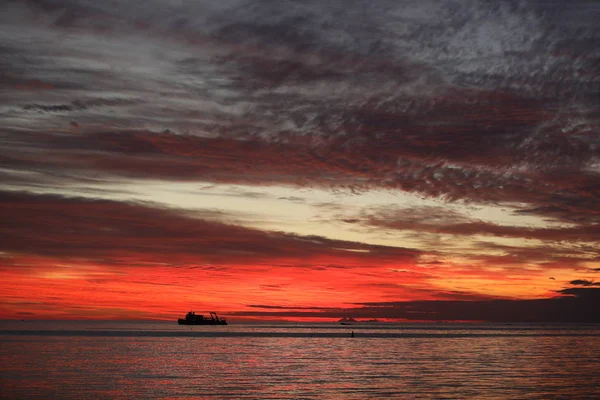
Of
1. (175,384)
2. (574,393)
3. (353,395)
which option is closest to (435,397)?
(353,395)

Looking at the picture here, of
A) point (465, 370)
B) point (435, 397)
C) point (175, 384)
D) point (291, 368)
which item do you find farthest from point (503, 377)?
point (175, 384)

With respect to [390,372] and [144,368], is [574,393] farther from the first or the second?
[144,368]

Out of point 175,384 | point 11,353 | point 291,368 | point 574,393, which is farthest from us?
point 11,353

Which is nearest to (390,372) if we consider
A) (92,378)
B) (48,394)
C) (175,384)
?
(175,384)

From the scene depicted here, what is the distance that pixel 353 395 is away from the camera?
55.3 metres

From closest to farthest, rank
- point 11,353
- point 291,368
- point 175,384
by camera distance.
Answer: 1. point 175,384
2. point 291,368
3. point 11,353

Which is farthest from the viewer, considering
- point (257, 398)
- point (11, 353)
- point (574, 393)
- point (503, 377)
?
point (11, 353)

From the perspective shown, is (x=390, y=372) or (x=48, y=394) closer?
(x=48, y=394)

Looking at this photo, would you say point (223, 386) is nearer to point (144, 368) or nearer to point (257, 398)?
point (257, 398)

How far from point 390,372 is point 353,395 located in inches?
859

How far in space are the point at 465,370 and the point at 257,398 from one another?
35.2m

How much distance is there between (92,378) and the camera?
66500 millimetres

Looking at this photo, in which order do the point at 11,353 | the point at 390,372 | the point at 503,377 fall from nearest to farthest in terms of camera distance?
1. the point at 503,377
2. the point at 390,372
3. the point at 11,353

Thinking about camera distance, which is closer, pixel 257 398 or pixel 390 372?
pixel 257 398
